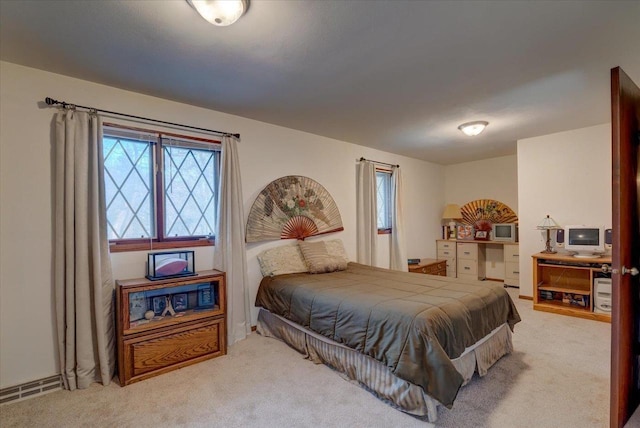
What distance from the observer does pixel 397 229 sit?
4980 millimetres

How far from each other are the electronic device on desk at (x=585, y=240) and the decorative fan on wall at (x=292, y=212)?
2897 mm

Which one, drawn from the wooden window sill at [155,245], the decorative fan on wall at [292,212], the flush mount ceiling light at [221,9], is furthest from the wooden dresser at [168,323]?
the flush mount ceiling light at [221,9]

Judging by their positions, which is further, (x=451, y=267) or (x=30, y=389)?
(x=451, y=267)

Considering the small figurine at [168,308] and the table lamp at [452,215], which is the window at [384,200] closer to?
the table lamp at [452,215]

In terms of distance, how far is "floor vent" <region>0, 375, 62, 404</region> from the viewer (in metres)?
2.06

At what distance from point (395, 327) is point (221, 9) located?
2.07m

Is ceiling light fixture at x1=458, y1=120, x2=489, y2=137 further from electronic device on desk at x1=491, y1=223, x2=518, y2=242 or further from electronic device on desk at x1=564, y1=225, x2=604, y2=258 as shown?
electronic device on desk at x1=491, y1=223, x2=518, y2=242

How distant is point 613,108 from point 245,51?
2169mm

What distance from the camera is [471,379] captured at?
2.30 meters

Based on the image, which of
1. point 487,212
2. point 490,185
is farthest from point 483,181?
point 487,212

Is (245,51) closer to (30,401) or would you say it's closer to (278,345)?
(278,345)

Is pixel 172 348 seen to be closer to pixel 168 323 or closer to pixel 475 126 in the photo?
pixel 168 323

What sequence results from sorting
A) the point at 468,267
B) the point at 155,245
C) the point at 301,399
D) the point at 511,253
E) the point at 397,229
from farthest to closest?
the point at 468,267, the point at 511,253, the point at 397,229, the point at 155,245, the point at 301,399

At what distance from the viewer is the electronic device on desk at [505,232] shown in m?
5.26
